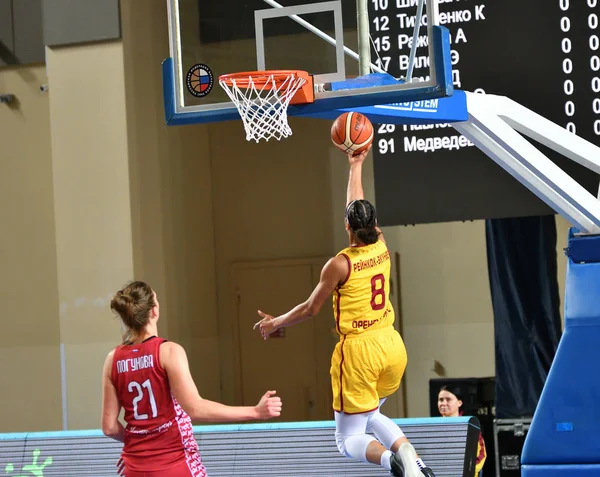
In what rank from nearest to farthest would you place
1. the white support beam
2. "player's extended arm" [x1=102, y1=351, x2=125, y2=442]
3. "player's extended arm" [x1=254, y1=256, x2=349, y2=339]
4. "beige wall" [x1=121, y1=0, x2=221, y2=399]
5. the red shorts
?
the red shorts → "player's extended arm" [x1=102, y1=351, x2=125, y2=442] → "player's extended arm" [x1=254, y1=256, x2=349, y2=339] → the white support beam → "beige wall" [x1=121, y1=0, x2=221, y2=399]

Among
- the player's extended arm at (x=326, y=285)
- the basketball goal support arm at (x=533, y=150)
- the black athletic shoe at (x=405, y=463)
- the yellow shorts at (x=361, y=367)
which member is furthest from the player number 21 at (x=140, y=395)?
the basketball goal support arm at (x=533, y=150)

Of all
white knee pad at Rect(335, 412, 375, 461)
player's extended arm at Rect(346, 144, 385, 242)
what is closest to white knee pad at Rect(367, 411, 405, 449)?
white knee pad at Rect(335, 412, 375, 461)

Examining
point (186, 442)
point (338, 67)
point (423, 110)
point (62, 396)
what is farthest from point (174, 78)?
point (62, 396)

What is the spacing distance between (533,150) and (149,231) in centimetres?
563

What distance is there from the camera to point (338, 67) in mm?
5465

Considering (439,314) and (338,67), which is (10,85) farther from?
(338,67)

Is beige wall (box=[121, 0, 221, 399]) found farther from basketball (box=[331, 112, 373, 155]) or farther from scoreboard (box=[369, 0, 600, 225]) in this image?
basketball (box=[331, 112, 373, 155])

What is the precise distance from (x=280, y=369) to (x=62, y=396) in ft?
10.6

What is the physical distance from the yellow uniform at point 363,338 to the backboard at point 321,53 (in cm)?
96

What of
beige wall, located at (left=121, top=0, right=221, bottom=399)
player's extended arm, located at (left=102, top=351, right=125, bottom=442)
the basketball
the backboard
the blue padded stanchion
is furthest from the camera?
beige wall, located at (left=121, top=0, right=221, bottom=399)

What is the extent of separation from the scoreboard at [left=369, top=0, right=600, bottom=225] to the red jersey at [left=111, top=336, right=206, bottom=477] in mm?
3715

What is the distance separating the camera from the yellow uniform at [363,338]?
5.65 metres

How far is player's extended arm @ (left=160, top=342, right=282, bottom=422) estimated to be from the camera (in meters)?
4.21

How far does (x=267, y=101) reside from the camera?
210 inches
